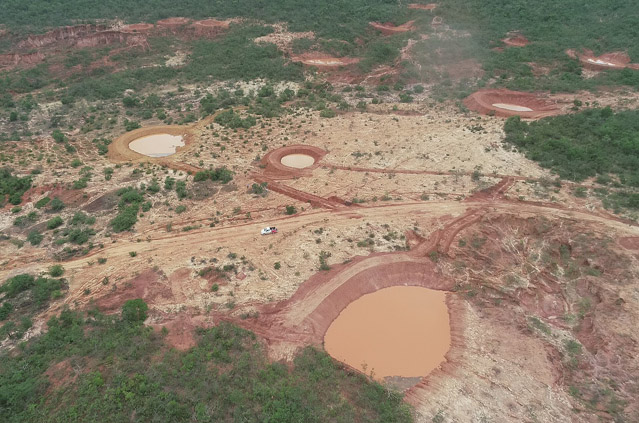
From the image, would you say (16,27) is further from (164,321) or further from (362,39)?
(164,321)

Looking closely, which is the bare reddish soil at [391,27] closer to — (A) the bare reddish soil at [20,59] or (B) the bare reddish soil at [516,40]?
(B) the bare reddish soil at [516,40]

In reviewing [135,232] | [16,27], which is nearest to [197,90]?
[135,232]

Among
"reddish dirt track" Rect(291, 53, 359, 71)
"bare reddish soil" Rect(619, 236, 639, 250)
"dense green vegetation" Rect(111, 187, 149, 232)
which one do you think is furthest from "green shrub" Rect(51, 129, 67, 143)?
"bare reddish soil" Rect(619, 236, 639, 250)

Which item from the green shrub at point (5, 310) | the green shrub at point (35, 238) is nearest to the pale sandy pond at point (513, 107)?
the green shrub at point (35, 238)

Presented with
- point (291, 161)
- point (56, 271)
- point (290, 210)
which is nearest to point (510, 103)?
point (291, 161)

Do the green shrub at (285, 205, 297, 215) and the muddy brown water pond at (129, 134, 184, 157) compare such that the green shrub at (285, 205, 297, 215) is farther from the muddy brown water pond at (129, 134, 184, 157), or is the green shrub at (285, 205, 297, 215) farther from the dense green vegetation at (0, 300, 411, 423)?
the muddy brown water pond at (129, 134, 184, 157)

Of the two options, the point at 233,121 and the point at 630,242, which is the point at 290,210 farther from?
the point at 630,242
